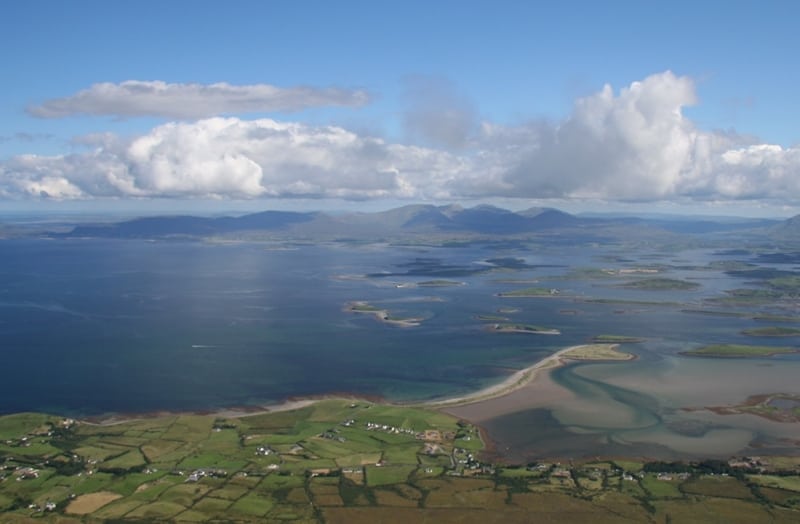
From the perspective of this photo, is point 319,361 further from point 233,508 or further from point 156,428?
point 233,508

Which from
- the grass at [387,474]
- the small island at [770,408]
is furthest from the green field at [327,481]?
the small island at [770,408]

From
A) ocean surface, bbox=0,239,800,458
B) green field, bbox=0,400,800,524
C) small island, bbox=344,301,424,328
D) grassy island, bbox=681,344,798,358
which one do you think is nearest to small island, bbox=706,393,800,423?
ocean surface, bbox=0,239,800,458

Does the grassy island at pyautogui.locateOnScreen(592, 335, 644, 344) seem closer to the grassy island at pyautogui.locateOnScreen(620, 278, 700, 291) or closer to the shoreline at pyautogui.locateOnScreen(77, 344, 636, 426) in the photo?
the shoreline at pyautogui.locateOnScreen(77, 344, 636, 426)

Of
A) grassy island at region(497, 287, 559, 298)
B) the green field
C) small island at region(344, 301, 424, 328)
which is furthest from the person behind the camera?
grassy island at region(497, 287, 559, 298)

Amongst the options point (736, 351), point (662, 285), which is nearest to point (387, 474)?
point (736, 351)

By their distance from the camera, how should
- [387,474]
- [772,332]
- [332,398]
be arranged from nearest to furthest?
[387,474], [332,398], [772,332]

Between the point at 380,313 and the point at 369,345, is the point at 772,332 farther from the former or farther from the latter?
the point at 380,313

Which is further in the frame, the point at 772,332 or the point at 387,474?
the point at 772,332

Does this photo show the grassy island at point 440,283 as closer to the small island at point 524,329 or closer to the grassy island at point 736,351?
the small island at point 524,329
